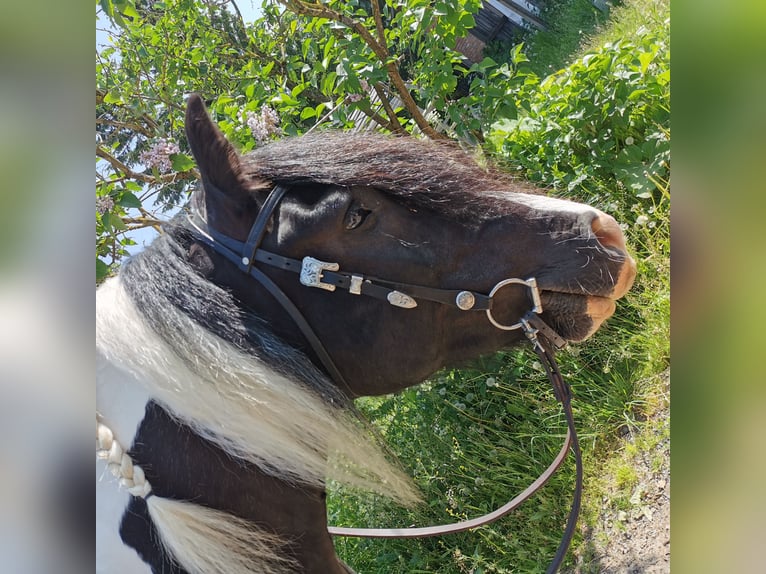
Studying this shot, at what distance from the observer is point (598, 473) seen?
9.25 ft

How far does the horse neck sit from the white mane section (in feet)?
0.13

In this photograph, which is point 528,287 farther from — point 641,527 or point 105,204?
point 105,204

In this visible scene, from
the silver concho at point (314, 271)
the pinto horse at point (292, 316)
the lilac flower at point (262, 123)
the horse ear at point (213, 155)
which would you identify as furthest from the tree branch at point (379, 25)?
the silver concho at point (314, 271)

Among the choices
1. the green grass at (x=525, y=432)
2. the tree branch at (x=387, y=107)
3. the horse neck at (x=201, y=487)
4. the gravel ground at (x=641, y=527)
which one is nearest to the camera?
the horse neck at (x=201, y=487)

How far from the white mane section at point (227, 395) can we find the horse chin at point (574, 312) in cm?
65

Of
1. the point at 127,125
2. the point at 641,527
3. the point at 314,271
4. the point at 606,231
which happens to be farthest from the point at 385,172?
the point at 127,125

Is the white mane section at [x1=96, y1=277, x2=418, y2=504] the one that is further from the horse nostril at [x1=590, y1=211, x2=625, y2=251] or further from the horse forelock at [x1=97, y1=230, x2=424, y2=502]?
the horse nostril at [x1=590, y1=211, x2=625, y2=251]

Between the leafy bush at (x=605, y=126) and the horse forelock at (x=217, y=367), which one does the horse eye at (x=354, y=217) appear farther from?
the leafy bush at (x=605, y=126)

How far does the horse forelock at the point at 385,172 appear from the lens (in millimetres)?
1445

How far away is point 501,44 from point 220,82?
7.17 metres

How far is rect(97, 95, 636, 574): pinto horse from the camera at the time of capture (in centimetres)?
127
